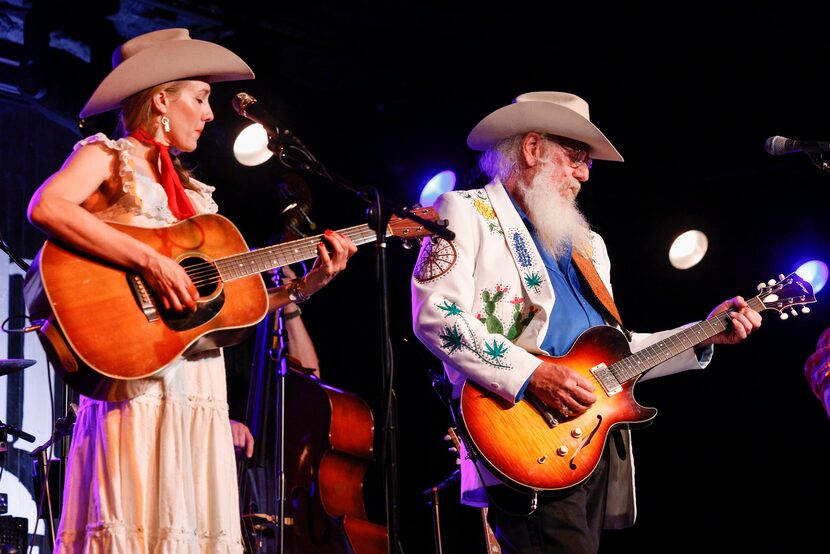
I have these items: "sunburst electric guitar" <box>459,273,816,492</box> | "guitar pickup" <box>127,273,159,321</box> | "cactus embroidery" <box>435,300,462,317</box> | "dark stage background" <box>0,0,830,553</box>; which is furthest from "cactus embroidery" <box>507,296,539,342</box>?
"dark stage background" <box>0,0,830,553</box>

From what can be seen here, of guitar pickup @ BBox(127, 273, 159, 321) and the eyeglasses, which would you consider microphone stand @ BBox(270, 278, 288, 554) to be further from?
guitar pickup @ BBox(127, 273, 159, 321)

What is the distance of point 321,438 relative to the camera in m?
4.98

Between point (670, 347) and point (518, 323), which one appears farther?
point (670, 347)

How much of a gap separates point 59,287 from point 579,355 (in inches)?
79.2

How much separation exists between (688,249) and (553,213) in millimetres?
3350

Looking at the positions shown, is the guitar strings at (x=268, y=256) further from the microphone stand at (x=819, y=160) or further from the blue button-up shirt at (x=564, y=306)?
the microphone stand at (x=819, y=160)

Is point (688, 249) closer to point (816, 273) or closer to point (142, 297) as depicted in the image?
point (816, 273)

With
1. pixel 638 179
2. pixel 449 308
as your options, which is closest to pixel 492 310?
pixel 449 308

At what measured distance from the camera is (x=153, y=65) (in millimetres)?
3307

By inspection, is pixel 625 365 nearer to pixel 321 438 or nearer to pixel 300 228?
pixel 321 438

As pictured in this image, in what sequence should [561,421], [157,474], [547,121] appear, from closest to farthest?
[157,474], [561,421], [547,121]

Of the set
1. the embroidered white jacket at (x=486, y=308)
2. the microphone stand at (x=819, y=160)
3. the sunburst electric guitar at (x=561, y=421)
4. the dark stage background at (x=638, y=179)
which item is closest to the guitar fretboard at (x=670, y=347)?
the sunburst electric guitar at (x=561, y=421)

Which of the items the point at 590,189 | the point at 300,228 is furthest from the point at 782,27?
the point at 300,228

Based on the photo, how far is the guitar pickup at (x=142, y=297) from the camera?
2.86 m
